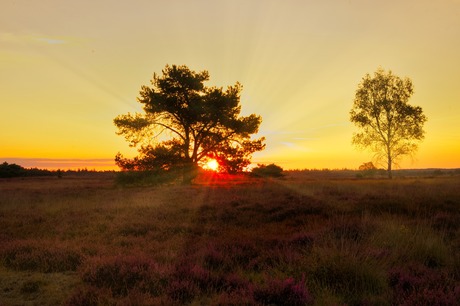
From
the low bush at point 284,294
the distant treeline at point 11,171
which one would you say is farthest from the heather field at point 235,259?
the distant treeline at point 11,171

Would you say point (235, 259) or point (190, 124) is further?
point (190, 124)

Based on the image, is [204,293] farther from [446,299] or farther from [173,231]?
[173,231]

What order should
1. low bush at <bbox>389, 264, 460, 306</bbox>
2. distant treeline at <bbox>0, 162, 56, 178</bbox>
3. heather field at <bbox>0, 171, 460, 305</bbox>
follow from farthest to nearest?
distant treeline at <bbox>0, 162, 56, 178</bbox> → heather field at <bbox>0, 171, 460, 305</bbox> → low bush at <bbox>389, 264, 460, 306</bbox>

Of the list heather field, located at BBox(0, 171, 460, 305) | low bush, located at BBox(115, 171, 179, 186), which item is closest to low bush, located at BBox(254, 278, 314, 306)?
Answer: heather field, located at BBox(0, 171, 460, 305)

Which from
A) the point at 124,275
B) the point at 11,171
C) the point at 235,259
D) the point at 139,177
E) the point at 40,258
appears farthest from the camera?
the point at 11,171

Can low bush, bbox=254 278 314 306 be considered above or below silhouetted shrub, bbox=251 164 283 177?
below

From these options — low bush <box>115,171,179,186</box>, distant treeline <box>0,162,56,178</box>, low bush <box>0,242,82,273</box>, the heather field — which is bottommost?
low bush <box>0,242,82,273</box>

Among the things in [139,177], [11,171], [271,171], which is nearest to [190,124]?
[139,177]

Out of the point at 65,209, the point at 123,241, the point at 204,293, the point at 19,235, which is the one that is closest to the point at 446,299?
the point at 204,293

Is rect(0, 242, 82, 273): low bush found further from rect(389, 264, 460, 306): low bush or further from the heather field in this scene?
rect(389, 264, 460, 306): low bush

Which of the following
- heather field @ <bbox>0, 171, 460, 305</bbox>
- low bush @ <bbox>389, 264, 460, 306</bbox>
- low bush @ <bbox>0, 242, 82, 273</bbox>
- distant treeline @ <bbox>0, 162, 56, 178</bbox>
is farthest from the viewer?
distant treeline @ <bbox>0, 162, 56, 178</bbox>

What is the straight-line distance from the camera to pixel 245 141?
2927 cm

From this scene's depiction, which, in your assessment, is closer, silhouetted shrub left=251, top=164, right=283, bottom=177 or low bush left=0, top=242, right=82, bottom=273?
low bush left=0, top=242, right=82, bottom=273

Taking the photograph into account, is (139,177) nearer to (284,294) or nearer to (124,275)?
(124,275)
